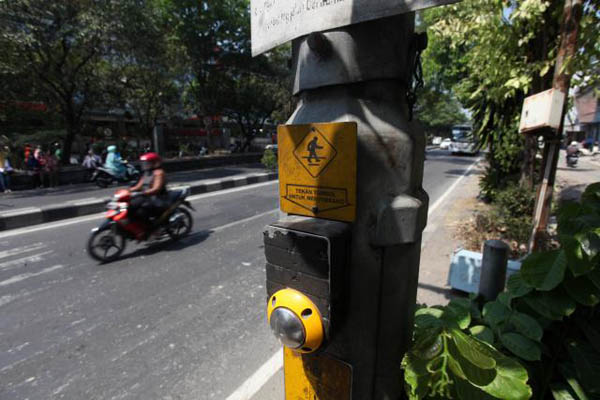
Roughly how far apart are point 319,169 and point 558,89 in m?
2.43

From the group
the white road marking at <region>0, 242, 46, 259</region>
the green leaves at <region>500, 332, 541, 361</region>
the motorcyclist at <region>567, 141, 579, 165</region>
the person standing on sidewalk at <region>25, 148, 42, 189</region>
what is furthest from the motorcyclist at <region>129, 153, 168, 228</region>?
the motorcyclist at <region>567, 141, 579, 165</region>

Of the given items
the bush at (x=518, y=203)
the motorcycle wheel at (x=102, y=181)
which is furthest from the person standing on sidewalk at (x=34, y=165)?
the bush at (x=518, y=203)

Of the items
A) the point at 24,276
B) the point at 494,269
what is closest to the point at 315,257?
the point at 494,269

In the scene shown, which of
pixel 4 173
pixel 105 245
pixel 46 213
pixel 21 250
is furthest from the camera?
pixel 4 173

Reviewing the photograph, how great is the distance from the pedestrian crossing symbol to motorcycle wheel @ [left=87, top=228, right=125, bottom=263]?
4.69m

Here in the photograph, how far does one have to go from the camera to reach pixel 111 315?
10.6 feet

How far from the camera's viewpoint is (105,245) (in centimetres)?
466

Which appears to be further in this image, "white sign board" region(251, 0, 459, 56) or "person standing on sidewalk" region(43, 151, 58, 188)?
"person standing on sidewalk" region(43, 151, 58, 188)

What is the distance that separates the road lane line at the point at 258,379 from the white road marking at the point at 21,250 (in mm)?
4910

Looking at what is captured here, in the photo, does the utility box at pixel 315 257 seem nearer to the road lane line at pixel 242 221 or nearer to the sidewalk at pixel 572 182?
the road lane line at pixel 242 221

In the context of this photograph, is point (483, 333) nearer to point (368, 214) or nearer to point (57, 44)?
point (368, 214)

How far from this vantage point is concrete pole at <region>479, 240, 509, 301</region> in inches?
92.0

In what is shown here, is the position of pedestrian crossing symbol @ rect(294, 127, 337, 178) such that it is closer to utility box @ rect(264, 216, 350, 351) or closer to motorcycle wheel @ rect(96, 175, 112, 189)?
utility box @ rect(264, 216, 350, 351)

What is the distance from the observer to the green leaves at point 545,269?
101 cm
